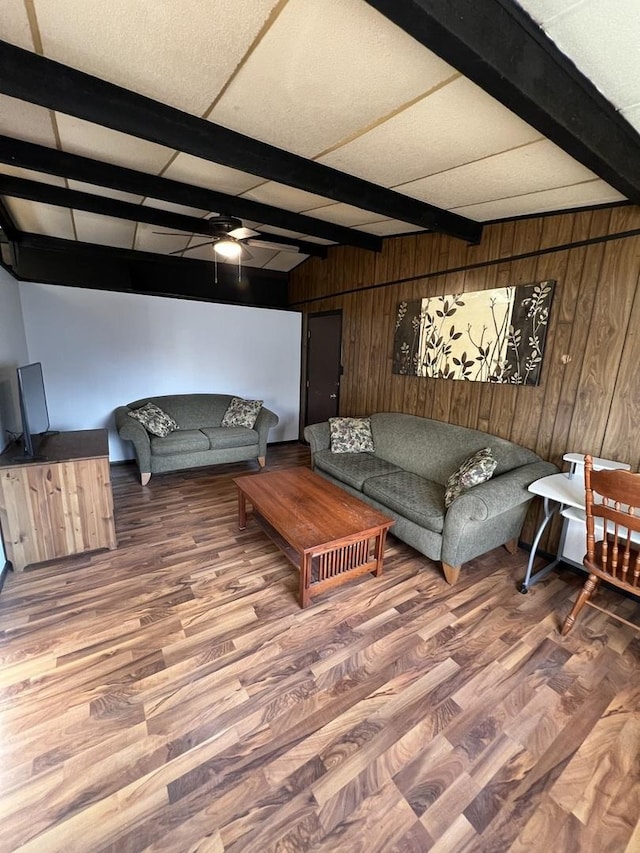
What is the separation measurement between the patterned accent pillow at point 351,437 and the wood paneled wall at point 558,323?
484 millimetres

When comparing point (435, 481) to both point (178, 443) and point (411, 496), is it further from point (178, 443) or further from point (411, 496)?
point (178, 443)

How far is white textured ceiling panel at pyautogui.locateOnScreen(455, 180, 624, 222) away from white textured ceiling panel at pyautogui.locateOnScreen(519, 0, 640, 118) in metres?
0.90

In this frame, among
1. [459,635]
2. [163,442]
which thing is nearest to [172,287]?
[163,442]

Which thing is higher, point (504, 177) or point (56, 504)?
point (504, 177)

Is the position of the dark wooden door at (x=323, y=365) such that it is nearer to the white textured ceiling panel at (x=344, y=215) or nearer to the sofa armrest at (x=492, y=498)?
the white textured ceiling panel at (x=344, y=215)

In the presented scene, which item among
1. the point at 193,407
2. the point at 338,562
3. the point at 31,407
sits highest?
the point at 31,407

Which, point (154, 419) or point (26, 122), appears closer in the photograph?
point (26, 122)

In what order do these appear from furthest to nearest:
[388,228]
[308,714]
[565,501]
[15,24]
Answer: [388,228]
[565,501]
[308,714]
[15,24]

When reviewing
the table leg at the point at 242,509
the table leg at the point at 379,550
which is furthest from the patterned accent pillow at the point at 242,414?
the table leg at the point at 379,550

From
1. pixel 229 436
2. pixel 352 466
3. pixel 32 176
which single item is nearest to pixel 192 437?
pixel 229 436

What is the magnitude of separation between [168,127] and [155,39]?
0.45 m

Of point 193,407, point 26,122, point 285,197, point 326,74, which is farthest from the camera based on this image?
point 193,407

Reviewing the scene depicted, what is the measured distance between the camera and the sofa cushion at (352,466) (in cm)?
321

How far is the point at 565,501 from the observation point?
2.05 m
